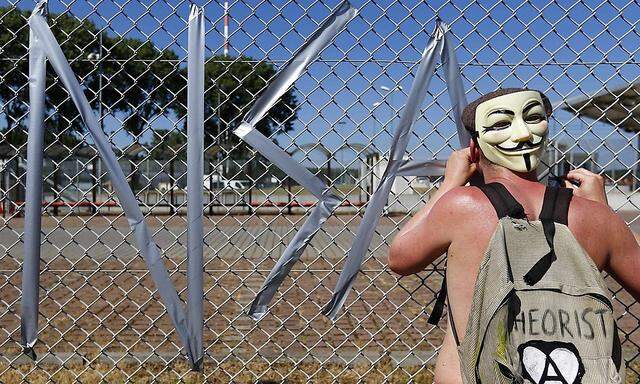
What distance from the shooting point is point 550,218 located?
5.39 ft

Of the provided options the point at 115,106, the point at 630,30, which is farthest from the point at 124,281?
the point at 630,30

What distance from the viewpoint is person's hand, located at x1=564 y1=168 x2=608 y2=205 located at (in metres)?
1.93

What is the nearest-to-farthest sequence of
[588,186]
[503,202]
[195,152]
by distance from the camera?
[503,202] < [588,186] < [195,152]

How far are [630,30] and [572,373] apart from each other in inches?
77.6

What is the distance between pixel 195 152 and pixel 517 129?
4.66 ft

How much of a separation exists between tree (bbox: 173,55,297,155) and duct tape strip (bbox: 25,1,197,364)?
14.7 inches

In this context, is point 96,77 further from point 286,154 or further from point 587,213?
point 587,213

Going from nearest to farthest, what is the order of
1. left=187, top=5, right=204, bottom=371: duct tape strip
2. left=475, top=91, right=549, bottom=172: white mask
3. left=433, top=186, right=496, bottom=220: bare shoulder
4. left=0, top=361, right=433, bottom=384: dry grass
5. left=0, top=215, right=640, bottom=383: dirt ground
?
left=433, top=186, right=496, bottom=220: bare shoulder, left=475, top=91, right=549, bottom=172: white mask, left=187, top=5, right=204, bottom=371: duct tape strip, left=0, top=215, right=640, bottom=383: dirt ground, left=0, top=361, right=433, bottom=384: dry grass

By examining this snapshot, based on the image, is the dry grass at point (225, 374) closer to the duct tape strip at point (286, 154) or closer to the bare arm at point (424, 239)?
the duct tape strip at point (286, 154)

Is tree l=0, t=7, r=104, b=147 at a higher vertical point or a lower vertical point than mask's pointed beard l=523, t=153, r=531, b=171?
lower

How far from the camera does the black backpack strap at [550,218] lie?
1.54m

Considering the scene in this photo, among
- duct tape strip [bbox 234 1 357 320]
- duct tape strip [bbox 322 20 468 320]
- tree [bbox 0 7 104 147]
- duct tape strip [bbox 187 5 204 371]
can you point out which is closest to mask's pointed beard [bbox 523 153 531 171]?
duct tape strip [bbox 322 20 468 320]

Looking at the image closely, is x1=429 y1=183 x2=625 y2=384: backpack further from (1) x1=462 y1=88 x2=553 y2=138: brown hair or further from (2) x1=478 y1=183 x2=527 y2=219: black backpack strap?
(1) x1=462 y1=88 x2=553 y2=138: brown hair

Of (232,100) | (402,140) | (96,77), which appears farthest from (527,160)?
(96,77)
